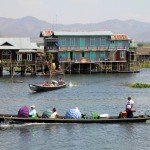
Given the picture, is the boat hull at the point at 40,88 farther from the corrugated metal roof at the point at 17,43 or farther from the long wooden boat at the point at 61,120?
the corrugated metal roof at the point at 17,43

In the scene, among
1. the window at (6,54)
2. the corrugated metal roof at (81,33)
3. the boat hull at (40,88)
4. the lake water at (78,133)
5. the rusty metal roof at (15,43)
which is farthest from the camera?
the corrugated metal roof at (81,33)

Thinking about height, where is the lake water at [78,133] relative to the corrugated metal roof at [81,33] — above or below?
below

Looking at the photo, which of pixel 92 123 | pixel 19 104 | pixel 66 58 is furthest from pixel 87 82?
pixel 92 123

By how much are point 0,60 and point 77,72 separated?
1562 centimetres

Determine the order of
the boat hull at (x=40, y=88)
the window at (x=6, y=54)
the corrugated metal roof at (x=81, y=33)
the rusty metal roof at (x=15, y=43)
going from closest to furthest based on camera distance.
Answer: the boat hull at (x=40, y=88), the rusty metal roof at (x=15, y=43), the window at (x=6, y=54), the corrugated metal roof at (x=81, y=33)

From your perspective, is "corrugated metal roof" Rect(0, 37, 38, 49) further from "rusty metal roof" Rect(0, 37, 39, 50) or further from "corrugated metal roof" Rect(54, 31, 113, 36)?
"corrugated metal roof" Rect(54, 31, 113, 36)

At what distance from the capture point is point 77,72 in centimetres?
10919

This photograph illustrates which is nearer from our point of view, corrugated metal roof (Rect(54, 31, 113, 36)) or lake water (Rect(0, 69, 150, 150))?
lake water (Rect(0, 69, 150, 150))

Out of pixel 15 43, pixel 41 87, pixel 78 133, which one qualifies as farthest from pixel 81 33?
pixel 78 133

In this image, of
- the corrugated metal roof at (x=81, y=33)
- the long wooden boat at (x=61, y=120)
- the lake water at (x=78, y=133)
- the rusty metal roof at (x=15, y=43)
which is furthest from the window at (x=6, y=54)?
the long wooden boat at (x=61, y=120)

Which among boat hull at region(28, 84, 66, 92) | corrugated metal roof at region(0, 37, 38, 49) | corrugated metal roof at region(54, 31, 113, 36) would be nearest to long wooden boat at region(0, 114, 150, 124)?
boat hull at region(28, 84, 66, 92)

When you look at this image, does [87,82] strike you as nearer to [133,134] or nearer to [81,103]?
[81,103]

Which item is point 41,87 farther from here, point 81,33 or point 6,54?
point 81,33

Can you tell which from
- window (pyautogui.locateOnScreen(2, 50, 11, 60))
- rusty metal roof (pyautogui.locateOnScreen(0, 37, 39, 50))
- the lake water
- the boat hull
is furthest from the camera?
window (pyautogui.locateOnScreen(2, 50, 11, 60))
